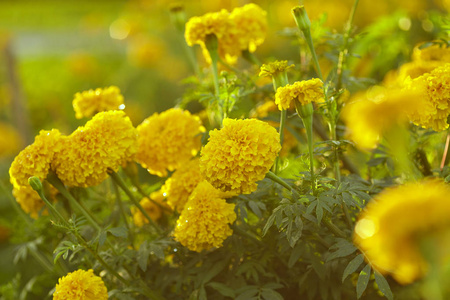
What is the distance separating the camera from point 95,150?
121 cm

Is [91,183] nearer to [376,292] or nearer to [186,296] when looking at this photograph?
[186,296]

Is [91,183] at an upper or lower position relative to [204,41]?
lower

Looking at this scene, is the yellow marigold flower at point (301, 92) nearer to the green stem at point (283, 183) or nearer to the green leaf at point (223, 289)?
the green stem at point (283, 183)

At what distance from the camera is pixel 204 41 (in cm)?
146

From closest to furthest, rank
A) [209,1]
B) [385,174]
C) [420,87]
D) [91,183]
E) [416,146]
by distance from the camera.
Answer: [420,87] < [91,183] < [416,146] < [385,174] < [209,1]

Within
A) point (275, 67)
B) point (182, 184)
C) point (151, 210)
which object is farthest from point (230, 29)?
point (151, 210)

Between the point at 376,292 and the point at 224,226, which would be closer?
the point at 224,226

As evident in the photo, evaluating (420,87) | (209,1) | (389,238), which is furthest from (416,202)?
(209,1)

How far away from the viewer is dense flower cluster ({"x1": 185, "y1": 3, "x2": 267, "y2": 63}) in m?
1.43

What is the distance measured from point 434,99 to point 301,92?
0.29 metres

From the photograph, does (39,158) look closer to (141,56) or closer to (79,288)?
(79,288)

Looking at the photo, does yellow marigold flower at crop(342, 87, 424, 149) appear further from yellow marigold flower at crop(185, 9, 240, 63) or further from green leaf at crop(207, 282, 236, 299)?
yellow marigold flower at crop(185, 9, 240, 63)

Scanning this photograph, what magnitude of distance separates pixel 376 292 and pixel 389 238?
30.5 inches

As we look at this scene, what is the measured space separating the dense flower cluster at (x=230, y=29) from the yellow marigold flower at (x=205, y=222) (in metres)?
0.47
